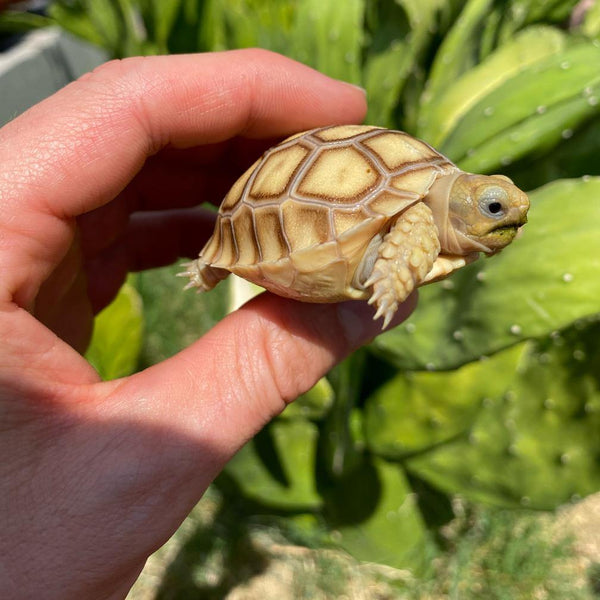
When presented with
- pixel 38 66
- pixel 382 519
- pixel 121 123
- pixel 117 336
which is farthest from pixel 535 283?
pixel 38 66

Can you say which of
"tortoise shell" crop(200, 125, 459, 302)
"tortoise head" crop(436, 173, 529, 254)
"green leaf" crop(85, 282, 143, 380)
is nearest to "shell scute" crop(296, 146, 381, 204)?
"tortoise shell" crop(200, 125, 459, 302)

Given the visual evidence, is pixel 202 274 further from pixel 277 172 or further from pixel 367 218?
pixel 367 218

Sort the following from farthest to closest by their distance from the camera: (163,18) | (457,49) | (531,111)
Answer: (163,18) < (457,49) < (531,111)

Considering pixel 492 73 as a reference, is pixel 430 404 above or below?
below

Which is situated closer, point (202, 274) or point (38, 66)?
point (202, 274)

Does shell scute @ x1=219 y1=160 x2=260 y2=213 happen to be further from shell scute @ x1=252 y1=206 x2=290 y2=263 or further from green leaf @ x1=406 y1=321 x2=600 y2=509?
green leaf @ x1=406 y1=321 x2=600 y2=509

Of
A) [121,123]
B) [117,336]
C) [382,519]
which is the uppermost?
[121,123]

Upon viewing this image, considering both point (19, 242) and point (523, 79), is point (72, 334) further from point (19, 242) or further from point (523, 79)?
point (523, 79)
